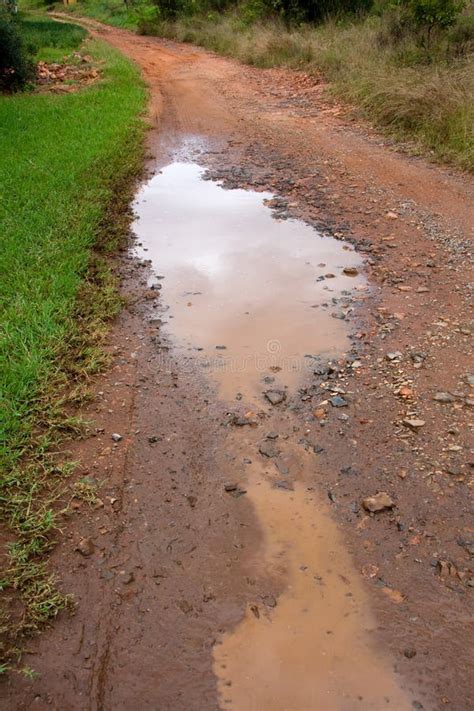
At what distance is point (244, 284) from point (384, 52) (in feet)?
27.2

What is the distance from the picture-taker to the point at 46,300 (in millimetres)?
4285

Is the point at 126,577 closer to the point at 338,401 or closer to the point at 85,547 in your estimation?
the point at 85,547

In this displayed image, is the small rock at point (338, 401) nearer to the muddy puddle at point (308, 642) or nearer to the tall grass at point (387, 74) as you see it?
the muddy puddle at point (308, 642)

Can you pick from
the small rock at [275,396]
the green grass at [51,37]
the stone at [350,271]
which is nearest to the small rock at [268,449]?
the small rock at [275,396]

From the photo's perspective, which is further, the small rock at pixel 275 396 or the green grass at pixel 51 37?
the green grass at pixel 51 37

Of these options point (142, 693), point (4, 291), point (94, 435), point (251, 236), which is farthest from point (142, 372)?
point (251, 236)

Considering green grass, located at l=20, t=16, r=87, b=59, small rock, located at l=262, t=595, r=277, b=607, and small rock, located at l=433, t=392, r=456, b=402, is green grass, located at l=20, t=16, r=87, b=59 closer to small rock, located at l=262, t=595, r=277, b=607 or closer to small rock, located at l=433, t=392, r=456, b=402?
small rock, located at l=433, t=392, r=456, b=402

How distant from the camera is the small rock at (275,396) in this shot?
3493 millimetres

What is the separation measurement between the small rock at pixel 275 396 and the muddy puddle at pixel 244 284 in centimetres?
8

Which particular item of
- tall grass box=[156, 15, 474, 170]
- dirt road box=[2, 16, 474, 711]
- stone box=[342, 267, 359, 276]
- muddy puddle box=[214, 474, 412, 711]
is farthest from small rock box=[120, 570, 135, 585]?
tall grass box=[156, 15, 474, 170]

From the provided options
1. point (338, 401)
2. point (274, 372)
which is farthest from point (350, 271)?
point (338, 401)

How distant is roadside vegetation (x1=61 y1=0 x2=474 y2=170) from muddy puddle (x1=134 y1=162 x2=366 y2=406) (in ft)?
10.0

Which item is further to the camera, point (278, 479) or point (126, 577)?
point (278, 479)

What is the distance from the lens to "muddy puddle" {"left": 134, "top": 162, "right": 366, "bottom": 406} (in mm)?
3951
